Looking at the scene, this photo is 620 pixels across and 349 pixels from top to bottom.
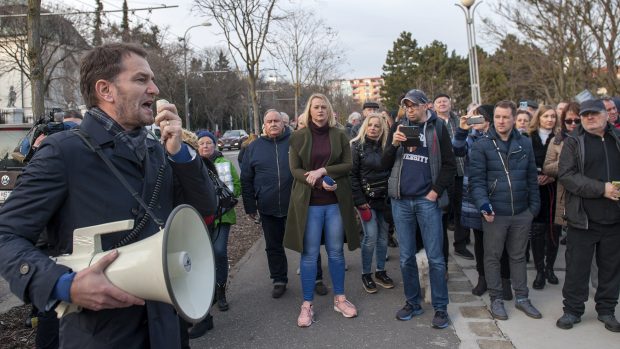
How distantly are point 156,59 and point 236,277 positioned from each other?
27.7 meters

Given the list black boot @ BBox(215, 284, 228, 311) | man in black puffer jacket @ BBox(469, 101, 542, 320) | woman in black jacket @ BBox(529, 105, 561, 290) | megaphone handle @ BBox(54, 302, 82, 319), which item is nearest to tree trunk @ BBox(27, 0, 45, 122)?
black boot @ BBox(215, 284, 228, 311)

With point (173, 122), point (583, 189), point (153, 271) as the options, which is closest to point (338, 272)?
point (583, 189)

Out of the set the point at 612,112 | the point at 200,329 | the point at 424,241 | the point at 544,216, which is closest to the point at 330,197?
the point at 424,241

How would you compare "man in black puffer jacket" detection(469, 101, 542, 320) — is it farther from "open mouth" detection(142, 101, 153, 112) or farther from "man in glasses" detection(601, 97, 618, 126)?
"open mouth" detection(142, 101, 153, 112)

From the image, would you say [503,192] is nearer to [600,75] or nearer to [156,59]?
[600,75]

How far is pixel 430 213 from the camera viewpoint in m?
4.32

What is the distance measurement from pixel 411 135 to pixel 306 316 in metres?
1.96

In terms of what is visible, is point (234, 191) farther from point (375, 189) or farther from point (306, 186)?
point (375, 189)

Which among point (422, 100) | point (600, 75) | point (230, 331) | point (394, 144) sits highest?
point (600, 75)

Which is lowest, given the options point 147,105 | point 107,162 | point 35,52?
point 107,162

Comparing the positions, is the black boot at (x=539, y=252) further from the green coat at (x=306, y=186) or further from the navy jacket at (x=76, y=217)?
the navy jacket at (x=76, y=217)

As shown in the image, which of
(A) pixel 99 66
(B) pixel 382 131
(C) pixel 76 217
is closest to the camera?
(C) pixel 76 217

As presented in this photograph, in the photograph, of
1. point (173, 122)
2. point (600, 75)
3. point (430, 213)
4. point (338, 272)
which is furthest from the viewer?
point (600, 75)

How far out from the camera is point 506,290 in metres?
4.89
